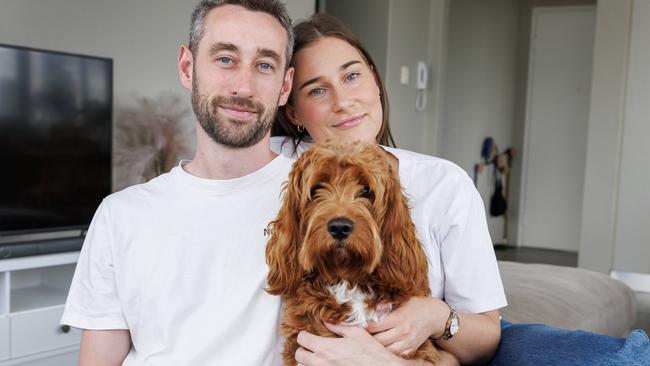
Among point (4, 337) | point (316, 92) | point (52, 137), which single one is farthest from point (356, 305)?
point (52, 137)

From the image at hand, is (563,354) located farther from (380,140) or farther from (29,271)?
(29,271)

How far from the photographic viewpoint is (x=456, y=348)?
1.60 metres

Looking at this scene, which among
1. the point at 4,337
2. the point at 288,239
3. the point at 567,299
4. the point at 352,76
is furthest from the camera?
the point at 4,337

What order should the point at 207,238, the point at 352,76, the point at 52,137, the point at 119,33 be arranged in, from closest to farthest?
the point at 207,238
the point at 352,76
the point at 52,137
the point at 119,33

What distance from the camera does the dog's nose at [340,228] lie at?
127 cm

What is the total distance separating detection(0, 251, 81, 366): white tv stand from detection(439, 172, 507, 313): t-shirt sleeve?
8.02ft

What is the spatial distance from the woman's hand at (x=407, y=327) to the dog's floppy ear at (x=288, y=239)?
209 millimetres

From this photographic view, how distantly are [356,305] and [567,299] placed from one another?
1332 mm

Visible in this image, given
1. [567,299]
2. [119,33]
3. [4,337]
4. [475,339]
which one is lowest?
[4,337]

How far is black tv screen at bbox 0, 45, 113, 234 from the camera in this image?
3.50m

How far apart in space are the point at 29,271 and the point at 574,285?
2.91 m

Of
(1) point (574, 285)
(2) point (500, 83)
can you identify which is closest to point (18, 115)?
(1) point (574, 285)

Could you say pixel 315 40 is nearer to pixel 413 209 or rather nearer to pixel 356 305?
pixel 413 209

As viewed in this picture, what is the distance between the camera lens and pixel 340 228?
127 cm
